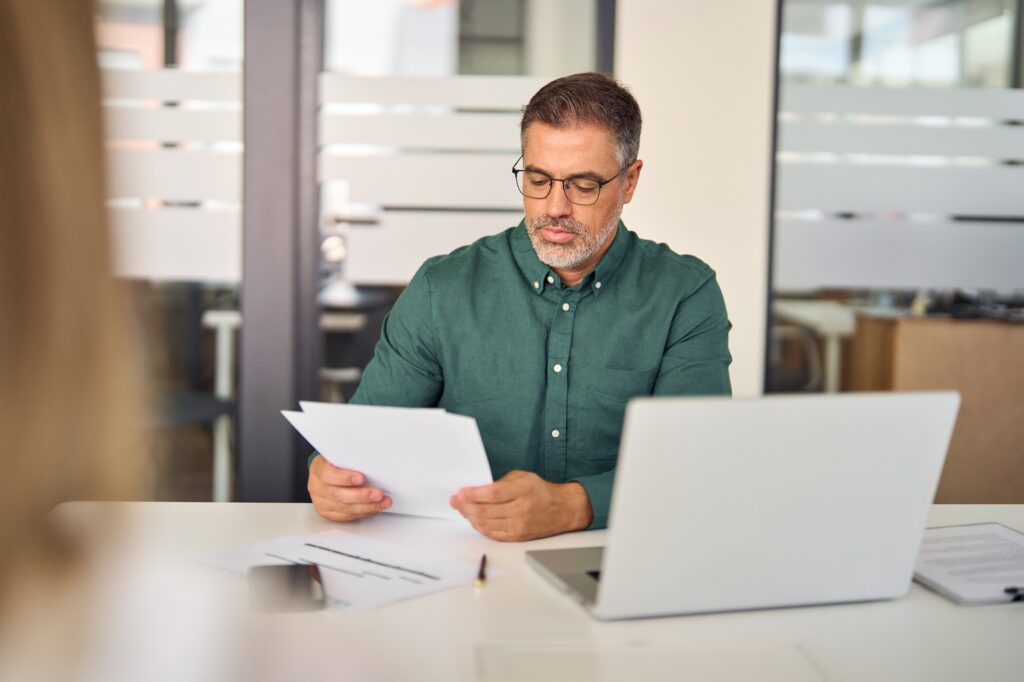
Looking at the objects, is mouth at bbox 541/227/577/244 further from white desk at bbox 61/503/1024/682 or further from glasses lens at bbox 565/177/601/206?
white desk at bbox 61/503/1024/682

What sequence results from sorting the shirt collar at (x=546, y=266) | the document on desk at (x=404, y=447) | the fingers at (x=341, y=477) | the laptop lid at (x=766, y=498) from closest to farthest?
the laptop lid at (x=766, y=498), the document on desk at (x=404, y=447), the fingers at (x=341, y=477), the shirt collar at (x=546, y=266)

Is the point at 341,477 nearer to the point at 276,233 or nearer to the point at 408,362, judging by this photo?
the point at 408,362

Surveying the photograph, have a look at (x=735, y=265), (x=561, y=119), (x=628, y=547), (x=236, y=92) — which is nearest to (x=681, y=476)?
(x=628, y=547)

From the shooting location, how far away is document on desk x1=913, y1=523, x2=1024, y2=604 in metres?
1.33

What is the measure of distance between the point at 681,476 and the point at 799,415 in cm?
14

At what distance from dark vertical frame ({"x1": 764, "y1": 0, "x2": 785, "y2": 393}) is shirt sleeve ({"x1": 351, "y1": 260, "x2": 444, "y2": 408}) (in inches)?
69.0

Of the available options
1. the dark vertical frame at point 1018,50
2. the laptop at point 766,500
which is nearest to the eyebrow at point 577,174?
the laptop at point 766,500

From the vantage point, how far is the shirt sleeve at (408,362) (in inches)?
82.2

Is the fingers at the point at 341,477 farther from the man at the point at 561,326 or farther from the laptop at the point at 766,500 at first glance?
the man at the point at 561,326

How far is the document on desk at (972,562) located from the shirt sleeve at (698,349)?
0.53 metres

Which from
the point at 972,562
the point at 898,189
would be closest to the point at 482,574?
the point at 972,562

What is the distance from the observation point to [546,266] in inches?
83.9

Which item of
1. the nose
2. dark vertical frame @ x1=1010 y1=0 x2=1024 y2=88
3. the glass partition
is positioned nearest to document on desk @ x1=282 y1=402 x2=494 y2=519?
the nose

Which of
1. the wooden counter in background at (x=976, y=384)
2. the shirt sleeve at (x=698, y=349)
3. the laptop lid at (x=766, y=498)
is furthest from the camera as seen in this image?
the wooden counter in background at (x=976, y=384)
